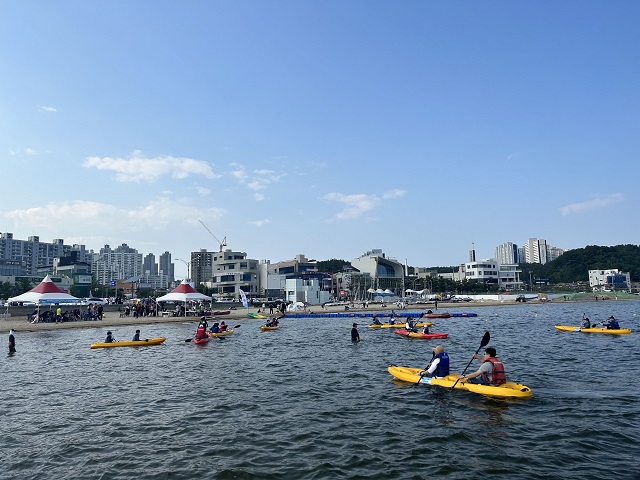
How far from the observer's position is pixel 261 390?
20125 millimetres

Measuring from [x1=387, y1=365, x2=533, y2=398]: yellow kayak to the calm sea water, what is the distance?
0.35 meters

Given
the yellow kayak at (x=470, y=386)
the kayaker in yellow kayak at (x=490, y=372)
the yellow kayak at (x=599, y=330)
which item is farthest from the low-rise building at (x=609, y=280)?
the kayaker in yellow kayak at (x=490, y=372)

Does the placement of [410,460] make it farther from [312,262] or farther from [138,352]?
[312,262]

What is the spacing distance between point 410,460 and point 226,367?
16.3 metres

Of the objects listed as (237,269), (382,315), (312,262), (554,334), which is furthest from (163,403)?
(312,262)

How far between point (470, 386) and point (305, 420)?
Answer: 24.0ft

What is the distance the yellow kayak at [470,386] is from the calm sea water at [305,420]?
35 cm

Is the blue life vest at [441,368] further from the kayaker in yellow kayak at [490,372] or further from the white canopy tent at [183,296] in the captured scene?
the white canopy tent at [183,296]

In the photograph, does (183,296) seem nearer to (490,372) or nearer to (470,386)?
(470,386)

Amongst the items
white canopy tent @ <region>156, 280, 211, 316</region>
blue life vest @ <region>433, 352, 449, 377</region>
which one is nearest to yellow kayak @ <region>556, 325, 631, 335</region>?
blue life vest @ <region>433, 352, 449, 377</region>

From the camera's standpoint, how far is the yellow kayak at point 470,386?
17375mm

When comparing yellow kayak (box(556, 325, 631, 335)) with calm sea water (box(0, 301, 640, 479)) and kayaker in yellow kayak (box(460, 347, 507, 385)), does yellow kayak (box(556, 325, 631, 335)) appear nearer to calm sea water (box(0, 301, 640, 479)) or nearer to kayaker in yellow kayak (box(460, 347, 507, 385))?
calm sea water (box(0, 301, 640, 479))

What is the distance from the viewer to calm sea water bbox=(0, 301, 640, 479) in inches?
453

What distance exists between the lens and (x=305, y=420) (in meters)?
15.5
